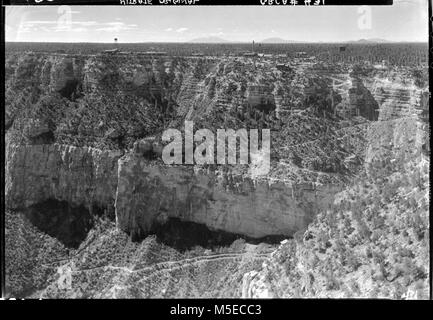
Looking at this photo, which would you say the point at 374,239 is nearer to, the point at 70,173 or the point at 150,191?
the point at 150,191


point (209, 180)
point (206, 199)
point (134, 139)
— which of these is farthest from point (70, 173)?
point (209, 180)

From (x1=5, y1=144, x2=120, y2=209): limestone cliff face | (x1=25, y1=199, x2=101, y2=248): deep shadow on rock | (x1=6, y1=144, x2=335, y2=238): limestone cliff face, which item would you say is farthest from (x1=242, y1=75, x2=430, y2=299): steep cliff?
(x1=5, y1=144, x2=120, y2=209): limestone cliff face

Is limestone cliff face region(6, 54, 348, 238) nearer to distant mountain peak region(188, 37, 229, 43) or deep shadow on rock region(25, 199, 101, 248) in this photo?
deep shadow on rock region(25, 199, 101, 248)

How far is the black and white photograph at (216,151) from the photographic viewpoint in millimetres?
5648

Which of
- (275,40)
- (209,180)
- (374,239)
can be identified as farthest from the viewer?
(209,180)

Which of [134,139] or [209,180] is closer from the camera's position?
[209,180]

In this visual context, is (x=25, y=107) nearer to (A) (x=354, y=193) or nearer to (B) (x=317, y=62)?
(B) (x=317, y=62)

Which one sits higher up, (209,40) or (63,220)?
(209,40)

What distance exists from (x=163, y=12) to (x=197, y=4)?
1204 millimetres

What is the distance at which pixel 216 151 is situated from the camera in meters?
8.14

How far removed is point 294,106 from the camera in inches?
374

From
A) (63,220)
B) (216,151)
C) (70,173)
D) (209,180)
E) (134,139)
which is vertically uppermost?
(216,151)

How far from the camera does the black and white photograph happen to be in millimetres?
5648

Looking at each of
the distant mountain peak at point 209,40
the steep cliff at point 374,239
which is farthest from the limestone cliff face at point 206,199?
the distant mountain peak at point 209,40
